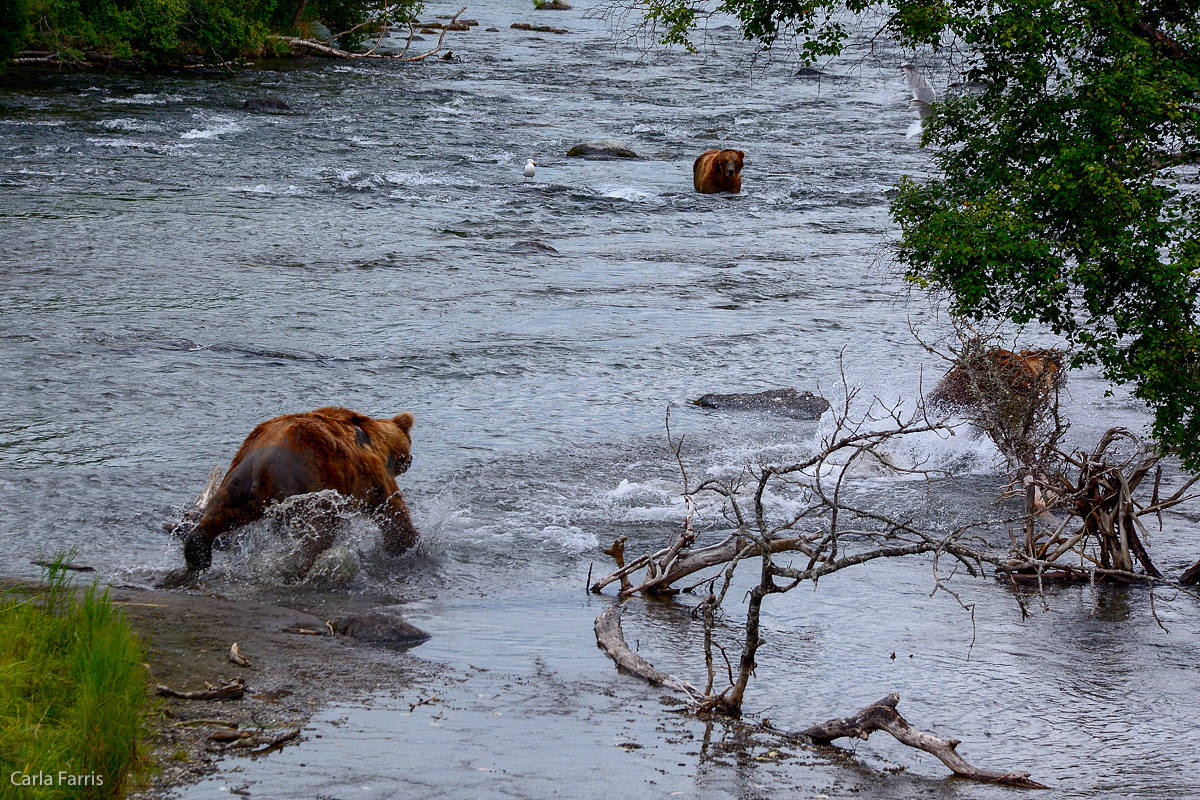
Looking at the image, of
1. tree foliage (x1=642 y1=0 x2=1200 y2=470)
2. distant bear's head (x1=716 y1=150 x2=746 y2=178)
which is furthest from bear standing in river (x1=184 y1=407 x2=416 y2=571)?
distant bear's head (x1=716 y1=150 x2=746 y2=178)

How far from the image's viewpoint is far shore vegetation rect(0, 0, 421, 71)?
2856 centimetres

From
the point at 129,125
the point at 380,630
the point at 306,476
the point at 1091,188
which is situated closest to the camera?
the point at 380,630

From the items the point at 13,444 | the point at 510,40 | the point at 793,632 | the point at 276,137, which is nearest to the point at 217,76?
the point at 276,137

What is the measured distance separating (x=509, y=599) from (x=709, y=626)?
77.3 inches

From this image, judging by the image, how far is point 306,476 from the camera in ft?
21.9

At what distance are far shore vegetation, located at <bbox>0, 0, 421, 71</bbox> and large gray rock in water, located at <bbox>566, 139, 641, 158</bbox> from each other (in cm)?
1214

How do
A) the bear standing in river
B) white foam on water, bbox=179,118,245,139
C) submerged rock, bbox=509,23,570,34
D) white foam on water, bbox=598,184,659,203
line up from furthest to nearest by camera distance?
submerged rock, bbox=509,23,570,34 → white foam on water, bbox=179,118,245,139 → white foam on water, bbox=598,184,659,203 → the bear standing in river

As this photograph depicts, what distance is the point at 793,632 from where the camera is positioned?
6617 mm

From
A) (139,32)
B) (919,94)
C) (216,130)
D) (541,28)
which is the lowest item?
(216,130)

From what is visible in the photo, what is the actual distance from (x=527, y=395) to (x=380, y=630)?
19.0 ft

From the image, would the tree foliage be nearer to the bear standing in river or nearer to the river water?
the river water

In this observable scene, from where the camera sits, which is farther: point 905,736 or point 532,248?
point 532,248

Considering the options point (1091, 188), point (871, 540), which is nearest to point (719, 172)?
point (871, 540)

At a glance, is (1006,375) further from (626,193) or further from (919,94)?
(919,94)
